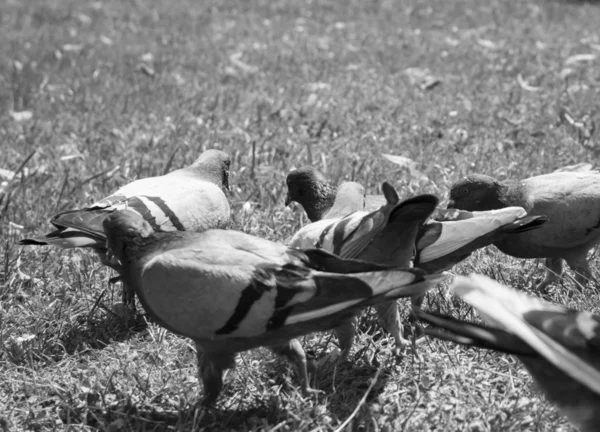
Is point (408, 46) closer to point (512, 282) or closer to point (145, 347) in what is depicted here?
point (512, 282)

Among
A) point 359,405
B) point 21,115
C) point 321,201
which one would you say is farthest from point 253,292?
point 21,115

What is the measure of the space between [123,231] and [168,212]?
82cm

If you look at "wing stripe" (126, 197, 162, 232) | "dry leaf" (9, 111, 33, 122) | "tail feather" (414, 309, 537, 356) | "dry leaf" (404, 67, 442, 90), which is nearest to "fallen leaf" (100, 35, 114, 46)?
"dry leaf" (9, 111, 33, 122)

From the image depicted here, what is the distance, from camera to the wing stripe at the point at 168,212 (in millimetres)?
4289

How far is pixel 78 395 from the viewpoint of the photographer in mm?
3434

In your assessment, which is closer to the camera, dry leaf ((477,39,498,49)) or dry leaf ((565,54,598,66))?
dry leaf ((565,54,598,66))

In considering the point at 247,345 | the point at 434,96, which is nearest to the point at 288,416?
the point at 247,345

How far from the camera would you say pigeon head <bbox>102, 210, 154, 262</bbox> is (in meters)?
3.46

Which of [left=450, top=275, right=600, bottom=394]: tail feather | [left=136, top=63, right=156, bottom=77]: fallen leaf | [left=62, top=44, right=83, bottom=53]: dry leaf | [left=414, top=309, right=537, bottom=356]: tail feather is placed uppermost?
[left=450, top=275, right=600, bottom=394]: tail feather

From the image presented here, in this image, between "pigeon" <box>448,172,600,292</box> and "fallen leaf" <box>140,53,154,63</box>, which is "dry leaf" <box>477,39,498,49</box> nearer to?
"fallen leaf" <box>140,53,154,63</box>

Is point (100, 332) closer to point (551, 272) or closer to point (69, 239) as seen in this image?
point (69, 239)

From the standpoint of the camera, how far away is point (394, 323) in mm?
3699

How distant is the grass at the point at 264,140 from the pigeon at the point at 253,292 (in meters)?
0.32

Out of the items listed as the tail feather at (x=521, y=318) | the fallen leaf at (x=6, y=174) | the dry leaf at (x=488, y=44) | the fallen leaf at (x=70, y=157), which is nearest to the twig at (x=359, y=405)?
the tail feather at (x=521, y=318)
